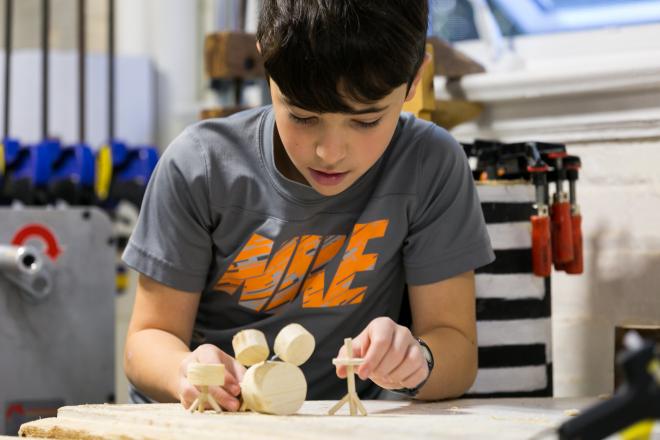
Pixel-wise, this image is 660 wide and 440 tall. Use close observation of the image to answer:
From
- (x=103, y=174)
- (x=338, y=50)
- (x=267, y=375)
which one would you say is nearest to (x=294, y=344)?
(x=267, y=375)

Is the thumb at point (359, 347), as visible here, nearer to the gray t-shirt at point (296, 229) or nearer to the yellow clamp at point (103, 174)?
the gray t-shirt at point (296, 229)

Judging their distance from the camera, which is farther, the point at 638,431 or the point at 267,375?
the point at 267,375

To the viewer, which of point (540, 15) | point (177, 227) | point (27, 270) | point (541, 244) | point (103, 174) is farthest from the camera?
point (103, 174)

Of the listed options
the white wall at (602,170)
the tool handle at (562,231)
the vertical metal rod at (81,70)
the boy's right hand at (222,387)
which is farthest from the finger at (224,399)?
the vertical metal rod at (81,70)

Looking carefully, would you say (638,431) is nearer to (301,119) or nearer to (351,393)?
(351,393)

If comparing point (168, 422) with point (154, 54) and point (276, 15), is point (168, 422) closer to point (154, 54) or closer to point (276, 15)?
point (276, 15)

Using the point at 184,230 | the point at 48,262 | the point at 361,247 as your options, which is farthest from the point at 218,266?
the point at 48,262

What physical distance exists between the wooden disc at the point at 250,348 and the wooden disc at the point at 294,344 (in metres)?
0.01

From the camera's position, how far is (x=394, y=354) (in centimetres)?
86

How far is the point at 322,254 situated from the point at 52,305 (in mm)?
641

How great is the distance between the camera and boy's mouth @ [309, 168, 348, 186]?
96 cm

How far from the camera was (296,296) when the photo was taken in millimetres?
1114

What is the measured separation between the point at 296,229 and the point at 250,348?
305mm

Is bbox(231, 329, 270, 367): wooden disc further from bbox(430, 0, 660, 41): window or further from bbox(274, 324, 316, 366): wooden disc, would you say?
bbox(430, 0, 660, 41): window
